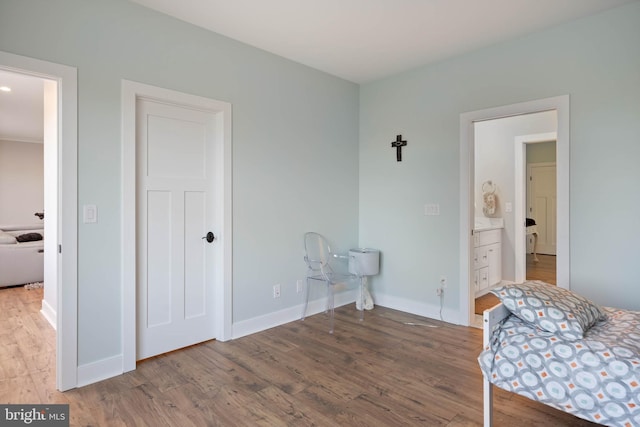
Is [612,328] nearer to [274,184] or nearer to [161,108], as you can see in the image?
[274,184]

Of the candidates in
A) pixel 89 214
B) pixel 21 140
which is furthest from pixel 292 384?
pixel 21 140

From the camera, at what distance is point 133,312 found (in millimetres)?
2586

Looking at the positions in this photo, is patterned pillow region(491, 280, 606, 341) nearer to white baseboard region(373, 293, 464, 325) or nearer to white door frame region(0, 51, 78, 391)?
white baseboard region(373, 293, 464, 325)

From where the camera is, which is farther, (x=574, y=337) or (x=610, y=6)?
(x=610, y=6)

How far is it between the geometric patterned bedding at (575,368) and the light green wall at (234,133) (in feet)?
7.23

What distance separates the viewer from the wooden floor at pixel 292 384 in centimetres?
202

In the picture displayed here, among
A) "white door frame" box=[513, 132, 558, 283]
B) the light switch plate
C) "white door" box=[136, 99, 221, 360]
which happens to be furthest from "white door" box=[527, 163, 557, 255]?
the light switch plate

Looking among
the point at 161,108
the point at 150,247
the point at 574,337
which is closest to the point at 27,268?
the point at 150,247

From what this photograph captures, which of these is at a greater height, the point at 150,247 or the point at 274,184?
the point at 274,184

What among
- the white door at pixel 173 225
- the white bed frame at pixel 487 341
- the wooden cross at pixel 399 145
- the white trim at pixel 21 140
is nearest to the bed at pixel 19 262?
the white trim at pixel 21 140

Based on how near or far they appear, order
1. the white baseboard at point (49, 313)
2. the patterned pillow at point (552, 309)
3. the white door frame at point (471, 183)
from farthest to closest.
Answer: the white baseboard at point (49, 313) < the white door frame at point (471, 183) < the patterned pillow at point (552, 309)

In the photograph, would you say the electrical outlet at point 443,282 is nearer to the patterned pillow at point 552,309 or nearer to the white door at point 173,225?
the patterned pillow at point 552,309

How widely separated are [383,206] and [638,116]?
231cm

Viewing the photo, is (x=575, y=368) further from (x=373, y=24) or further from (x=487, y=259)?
(x=487, y=259)
